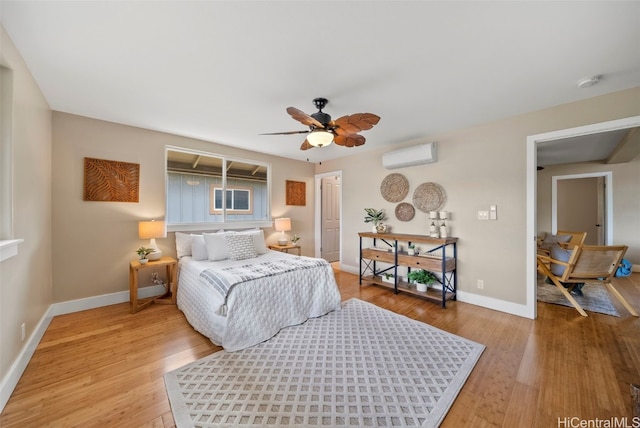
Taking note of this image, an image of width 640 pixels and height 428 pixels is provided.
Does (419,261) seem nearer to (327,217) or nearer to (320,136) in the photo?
(320,136)

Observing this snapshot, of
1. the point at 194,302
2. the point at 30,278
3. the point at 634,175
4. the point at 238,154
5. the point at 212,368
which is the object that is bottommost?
the point at 212,368

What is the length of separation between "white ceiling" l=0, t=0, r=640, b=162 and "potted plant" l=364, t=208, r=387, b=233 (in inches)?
72.2

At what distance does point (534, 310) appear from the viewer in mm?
2762

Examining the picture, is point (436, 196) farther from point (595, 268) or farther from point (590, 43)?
point (590, 43)

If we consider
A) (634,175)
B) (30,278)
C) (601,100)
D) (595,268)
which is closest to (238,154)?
(30,278)

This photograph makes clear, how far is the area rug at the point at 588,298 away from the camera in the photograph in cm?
297

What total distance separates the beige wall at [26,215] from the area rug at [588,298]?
18.2 ft

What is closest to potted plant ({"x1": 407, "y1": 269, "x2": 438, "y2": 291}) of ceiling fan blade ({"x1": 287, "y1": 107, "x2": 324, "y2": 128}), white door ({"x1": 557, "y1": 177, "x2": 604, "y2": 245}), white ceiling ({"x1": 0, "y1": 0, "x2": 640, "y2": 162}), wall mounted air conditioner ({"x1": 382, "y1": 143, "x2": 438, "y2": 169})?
wall mounted air conditioner ({"x1": 382, "y1": 143, "x2": 438, "y2": 169})

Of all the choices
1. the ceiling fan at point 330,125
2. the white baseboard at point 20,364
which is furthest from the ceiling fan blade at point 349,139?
Result: the white baseboard at point 20,364

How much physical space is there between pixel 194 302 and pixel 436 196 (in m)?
3.51

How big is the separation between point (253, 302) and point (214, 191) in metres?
2.48

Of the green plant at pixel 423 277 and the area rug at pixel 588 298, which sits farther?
the green plant at pixel 423 277

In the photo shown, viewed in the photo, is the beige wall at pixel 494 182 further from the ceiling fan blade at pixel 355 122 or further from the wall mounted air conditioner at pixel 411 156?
the ceiling fan blade at pixel 355 122

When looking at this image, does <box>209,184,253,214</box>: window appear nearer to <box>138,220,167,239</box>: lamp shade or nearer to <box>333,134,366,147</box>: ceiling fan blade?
<box>138,220,167,239</box>: lamp shade
